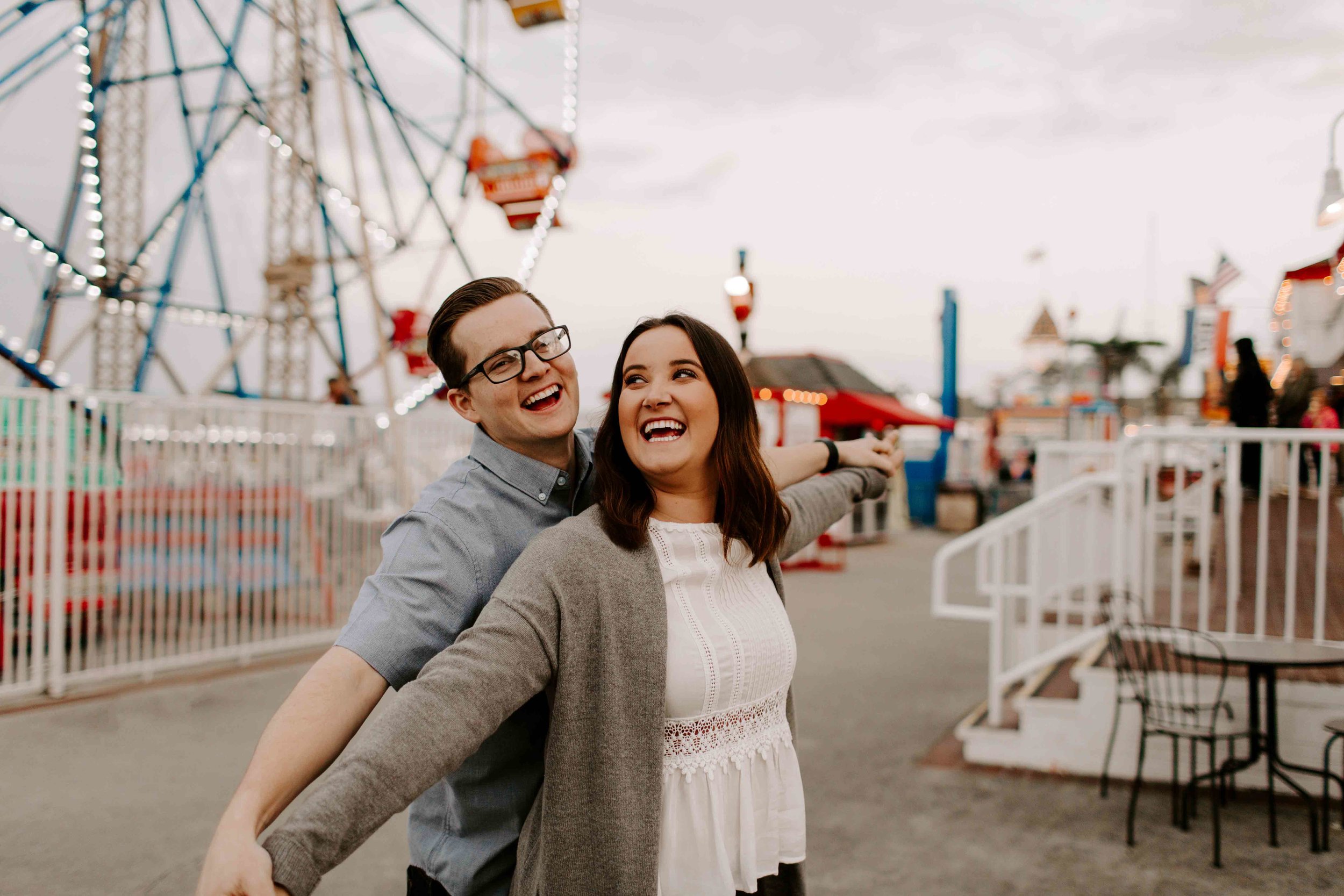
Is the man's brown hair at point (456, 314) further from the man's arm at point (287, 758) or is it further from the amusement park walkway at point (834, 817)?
the amusement park walkway at point (834, 817)

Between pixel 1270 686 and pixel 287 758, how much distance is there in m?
4.26

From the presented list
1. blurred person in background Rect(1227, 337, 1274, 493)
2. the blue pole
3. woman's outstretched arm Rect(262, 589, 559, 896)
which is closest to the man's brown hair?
woman's outstretched arm Rect(262, 589, 559, 896)

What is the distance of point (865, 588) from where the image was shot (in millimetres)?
11484

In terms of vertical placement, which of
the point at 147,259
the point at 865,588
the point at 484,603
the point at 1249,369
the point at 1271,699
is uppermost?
the point at 147,259

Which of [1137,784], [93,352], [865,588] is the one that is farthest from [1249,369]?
[93,352]

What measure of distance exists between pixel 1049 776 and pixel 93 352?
76.7 feet

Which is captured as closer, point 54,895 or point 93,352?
point 54,895

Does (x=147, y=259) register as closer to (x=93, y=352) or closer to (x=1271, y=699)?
(x=93, y=352)

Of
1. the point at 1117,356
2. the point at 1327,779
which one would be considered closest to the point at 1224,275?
the point at 1327,779

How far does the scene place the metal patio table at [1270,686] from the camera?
3.76 meters

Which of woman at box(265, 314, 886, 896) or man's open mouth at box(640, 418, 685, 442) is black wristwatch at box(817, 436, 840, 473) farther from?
man's open mouth at box(640, 418, 685, 442)

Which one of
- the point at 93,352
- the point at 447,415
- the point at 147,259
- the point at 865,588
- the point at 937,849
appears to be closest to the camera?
the point at 937,849

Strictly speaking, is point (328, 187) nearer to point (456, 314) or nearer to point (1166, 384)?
point (456, 314)

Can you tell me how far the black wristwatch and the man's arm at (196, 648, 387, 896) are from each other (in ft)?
4.50
